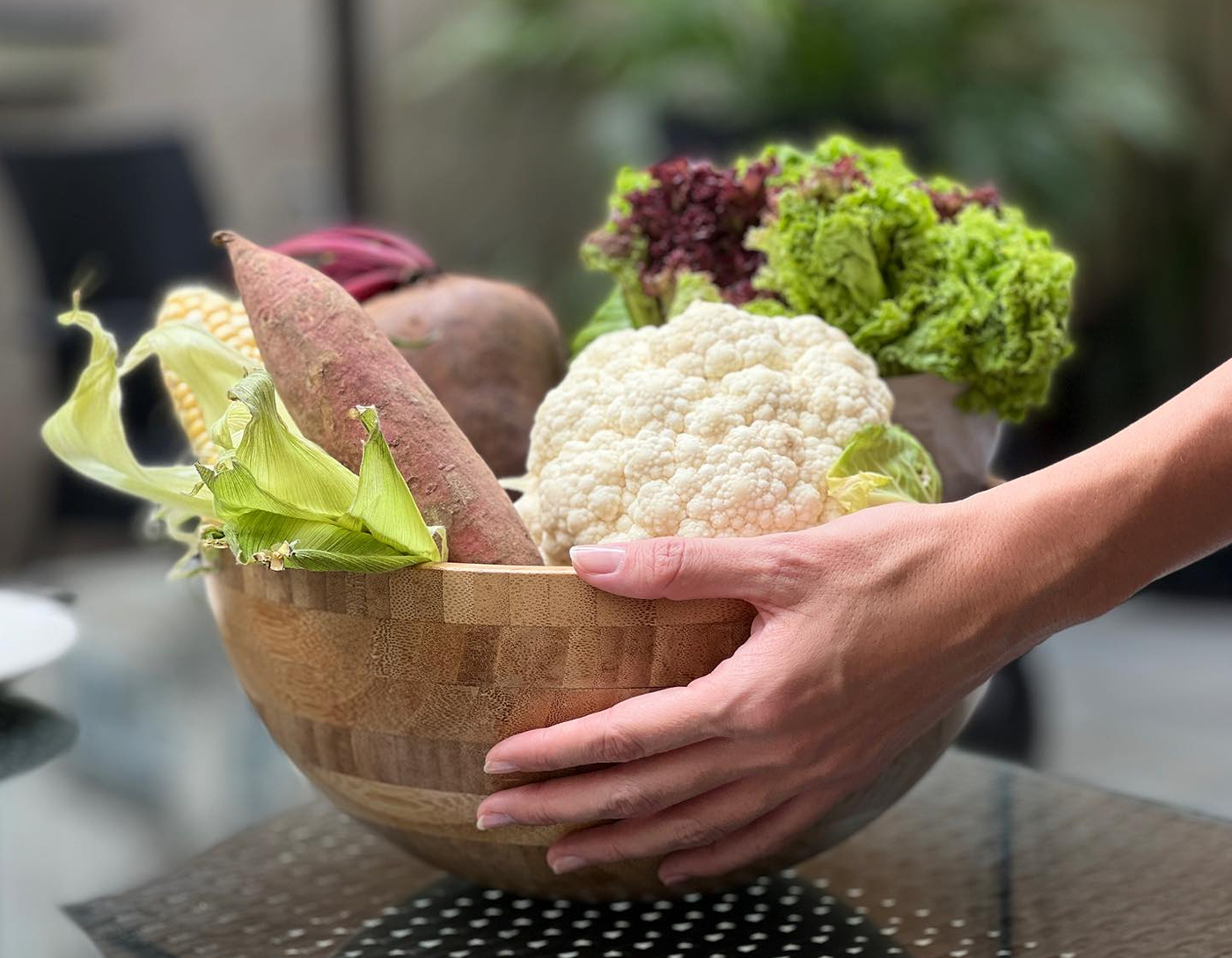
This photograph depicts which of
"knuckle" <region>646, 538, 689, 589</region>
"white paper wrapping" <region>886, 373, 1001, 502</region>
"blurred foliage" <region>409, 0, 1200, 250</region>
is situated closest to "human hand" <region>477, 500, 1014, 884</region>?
"knuckle" <region>646, 538, 689, 589</region>

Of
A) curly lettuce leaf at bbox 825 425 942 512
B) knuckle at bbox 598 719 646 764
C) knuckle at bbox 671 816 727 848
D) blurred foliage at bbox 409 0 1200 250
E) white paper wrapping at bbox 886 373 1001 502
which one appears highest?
blurred foliage at bbox 409 0 1200 250

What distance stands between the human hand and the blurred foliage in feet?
8.77

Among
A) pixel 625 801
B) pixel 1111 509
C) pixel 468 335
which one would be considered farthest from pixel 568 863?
pixel 468 335

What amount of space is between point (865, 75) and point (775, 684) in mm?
3224

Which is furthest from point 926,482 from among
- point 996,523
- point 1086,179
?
point 1086,179

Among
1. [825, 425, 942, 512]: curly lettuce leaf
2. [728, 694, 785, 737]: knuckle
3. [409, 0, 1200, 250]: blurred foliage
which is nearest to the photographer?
[728, 694, 785, 737]: knuckle

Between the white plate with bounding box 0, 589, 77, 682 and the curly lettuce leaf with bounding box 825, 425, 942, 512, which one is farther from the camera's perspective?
the white plate with bounding box 0, 589, 77, 682

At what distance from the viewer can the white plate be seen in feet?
2.75

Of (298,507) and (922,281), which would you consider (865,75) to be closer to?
(922,281)

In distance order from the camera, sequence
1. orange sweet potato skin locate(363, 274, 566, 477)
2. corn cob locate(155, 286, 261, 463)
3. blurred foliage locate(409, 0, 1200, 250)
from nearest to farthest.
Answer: corn cob locate(155, 286, 261, 463)
orange sweet potato skin locate(363, 274, 566, 477)
blurred foliage locate(409, 0, 1200, 250)

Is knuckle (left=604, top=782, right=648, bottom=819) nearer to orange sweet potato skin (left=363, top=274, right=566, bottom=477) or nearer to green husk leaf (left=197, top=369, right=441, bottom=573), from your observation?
green husk leaf (left=197, top=369, right=441, bottom=573)

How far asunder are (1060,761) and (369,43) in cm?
300

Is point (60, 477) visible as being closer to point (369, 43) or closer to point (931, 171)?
point (369, 43)

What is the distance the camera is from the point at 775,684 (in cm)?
56
